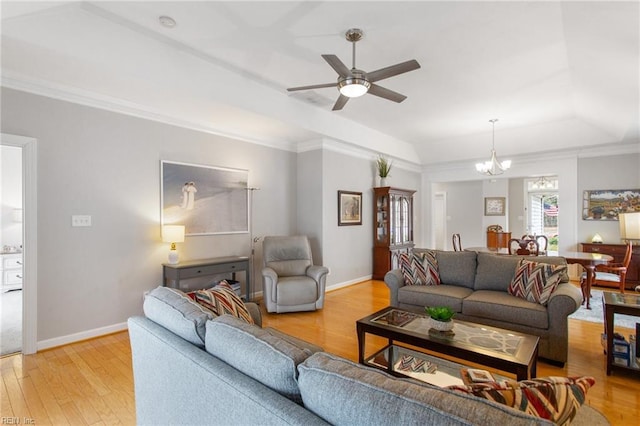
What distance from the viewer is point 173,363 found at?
4.69 feet

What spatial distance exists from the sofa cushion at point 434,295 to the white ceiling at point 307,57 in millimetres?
2414

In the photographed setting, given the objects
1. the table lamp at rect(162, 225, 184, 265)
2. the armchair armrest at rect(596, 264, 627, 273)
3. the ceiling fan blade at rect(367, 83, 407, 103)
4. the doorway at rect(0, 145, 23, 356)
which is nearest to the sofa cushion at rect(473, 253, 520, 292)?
the ceiling fan blade at rect(367, 83, 407, 103)

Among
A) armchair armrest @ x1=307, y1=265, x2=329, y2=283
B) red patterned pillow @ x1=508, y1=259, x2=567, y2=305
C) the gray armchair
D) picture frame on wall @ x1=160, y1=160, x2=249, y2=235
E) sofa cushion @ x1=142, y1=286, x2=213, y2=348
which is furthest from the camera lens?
armchair armrest @ x1=307, y1=265, x2=329, y2=283

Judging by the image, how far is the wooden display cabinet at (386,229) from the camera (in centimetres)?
630

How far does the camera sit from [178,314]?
159cm

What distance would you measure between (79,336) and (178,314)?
267cm

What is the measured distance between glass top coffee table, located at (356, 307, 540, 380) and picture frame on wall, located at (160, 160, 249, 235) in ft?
8.96

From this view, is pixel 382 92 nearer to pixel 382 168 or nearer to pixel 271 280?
pixel 271 280

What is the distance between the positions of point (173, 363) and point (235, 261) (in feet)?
9.56

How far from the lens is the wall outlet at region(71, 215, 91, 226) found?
3324 millimetres

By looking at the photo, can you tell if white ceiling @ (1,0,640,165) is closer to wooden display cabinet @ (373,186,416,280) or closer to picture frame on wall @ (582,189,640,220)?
picture frame on wall @ (582,189,640,220)

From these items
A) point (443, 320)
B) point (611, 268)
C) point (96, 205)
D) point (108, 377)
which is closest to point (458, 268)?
point (443, 320)

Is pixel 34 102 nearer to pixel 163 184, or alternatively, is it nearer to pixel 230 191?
pixel 163 184

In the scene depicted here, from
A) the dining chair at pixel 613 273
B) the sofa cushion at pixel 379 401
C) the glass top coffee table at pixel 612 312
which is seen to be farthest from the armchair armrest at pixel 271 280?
the dining chair at pixel 613 273
